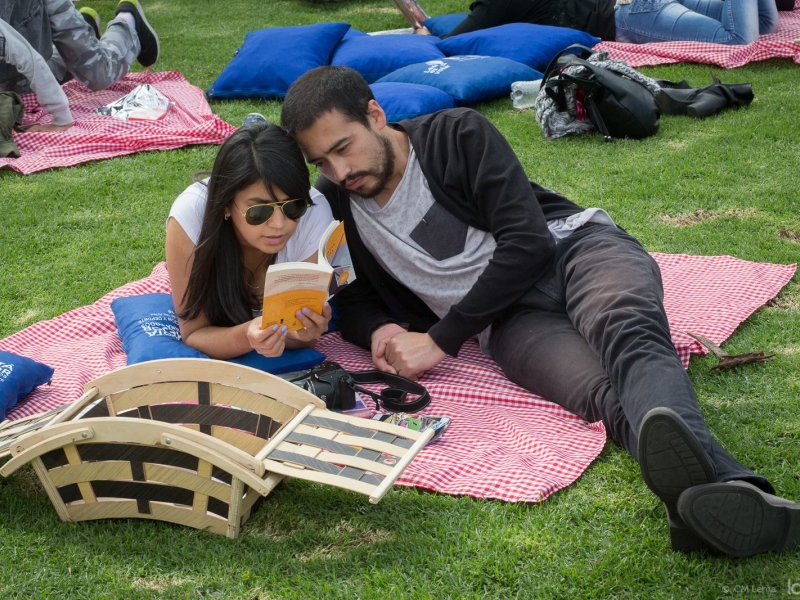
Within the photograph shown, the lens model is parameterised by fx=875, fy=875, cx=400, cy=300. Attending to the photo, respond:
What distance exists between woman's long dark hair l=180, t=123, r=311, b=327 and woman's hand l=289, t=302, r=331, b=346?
0.21m

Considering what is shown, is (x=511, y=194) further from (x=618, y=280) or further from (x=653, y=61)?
(x=653, y=61)

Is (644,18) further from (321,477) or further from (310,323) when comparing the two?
(321,477)

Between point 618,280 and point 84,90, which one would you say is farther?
point 84,90

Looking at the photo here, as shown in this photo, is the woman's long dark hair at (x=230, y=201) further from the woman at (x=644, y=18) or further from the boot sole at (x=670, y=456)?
the woman at (x=644, y=18)

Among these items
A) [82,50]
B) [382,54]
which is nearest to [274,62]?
[382,54]

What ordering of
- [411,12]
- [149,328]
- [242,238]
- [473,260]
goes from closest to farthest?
[242,238]
[473,260]
[149,328]
[411,12]

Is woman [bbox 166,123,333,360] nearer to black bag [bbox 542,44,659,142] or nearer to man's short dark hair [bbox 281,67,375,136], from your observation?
man's short dark hair [bbox 281,67,375,136]

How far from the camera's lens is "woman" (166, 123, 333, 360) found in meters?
3.00

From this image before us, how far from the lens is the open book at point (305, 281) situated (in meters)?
2.79

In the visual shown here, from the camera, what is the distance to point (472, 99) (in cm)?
665

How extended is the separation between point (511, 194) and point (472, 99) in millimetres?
3681

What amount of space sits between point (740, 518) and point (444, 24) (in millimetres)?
7096

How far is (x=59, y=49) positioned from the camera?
23.9 ft

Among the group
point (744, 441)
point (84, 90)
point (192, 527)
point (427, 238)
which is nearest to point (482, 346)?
point (427, 238)
